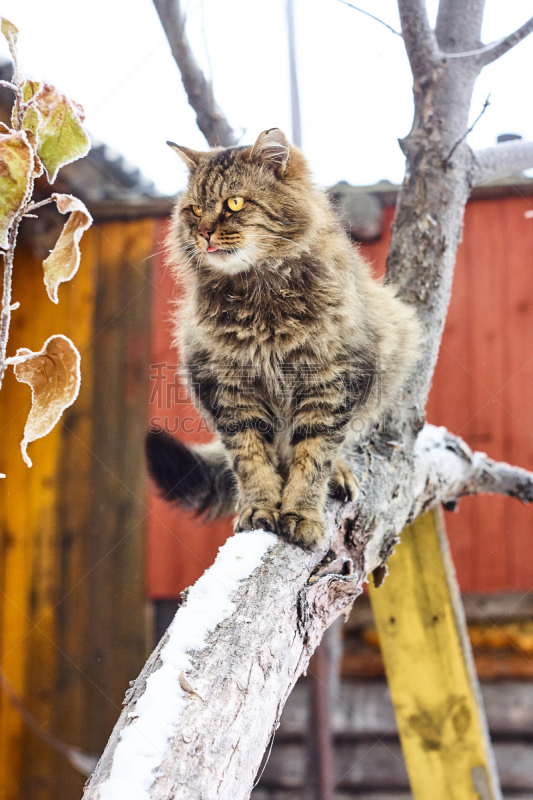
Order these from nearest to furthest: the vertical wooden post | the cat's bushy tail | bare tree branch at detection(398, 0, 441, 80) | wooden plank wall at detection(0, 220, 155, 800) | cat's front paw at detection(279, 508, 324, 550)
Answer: cat's front paw at detection(279, 508, 324, 550) < the cat's bushy tail < bare tree branch at detection(398, 0, 441, 80) < the vertical wooden post < wooden plank wall at detection(0, 220, 155, 800)

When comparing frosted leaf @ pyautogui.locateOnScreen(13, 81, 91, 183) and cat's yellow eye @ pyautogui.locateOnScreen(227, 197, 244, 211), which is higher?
cat's yellow eye @ pyautogui.locateOnScreen(227, 197, 244, 211)

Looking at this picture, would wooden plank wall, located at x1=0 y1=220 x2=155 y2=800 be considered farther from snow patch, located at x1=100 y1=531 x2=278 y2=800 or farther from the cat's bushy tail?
snow patch, located at x1=100 y1=531 x2=278 y2=800

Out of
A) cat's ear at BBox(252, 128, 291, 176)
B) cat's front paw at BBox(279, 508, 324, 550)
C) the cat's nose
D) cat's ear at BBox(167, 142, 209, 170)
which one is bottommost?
cat's front paw at BBox(279, 508, 324, 550)

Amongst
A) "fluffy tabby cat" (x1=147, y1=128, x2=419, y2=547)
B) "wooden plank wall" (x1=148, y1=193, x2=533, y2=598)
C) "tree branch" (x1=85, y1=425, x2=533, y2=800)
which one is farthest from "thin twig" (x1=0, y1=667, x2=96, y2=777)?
"tree branch" (x1=85, y1=425, x2=533, y2=800)

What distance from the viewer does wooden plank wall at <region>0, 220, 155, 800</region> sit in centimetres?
279

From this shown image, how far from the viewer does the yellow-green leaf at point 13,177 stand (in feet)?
1.09

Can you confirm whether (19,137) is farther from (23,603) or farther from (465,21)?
(23,603)

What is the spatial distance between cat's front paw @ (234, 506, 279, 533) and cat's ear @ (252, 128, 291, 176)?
75 centimetres

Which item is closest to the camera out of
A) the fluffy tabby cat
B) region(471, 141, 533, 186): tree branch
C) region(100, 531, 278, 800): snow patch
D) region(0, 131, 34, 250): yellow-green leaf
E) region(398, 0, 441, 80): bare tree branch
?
region(0, 131, 34, 250): yellow-green leaf

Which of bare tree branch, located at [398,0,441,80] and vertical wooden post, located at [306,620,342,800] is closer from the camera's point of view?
bare tree branch, located at [398,0,441,80]

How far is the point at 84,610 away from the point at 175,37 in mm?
2411

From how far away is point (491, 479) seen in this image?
72.4 inches

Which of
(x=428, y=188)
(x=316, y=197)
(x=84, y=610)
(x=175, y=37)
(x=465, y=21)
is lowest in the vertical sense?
(x=84, y=610)

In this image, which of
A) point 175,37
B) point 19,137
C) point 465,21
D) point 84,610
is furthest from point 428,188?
point 84,610
